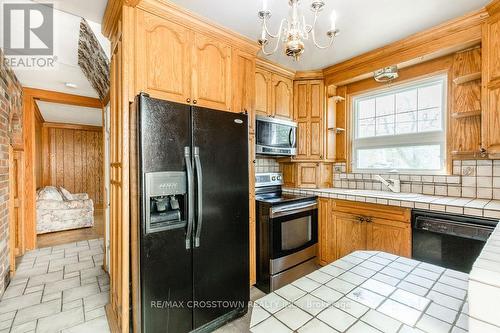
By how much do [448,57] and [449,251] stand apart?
192 centimetres

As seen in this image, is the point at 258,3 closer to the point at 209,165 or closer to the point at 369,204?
the point at 209,165

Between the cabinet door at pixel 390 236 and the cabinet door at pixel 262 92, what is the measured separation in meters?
1.71

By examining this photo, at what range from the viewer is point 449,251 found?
75.5 inches

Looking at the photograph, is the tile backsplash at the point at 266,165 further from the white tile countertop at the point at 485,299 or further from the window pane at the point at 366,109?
the white tile countertop at the point at 485,299

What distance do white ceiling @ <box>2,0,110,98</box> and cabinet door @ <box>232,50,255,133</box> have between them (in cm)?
112

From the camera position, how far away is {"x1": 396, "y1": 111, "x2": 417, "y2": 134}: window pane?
8.98 ft

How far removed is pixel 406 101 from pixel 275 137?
63.3 inches

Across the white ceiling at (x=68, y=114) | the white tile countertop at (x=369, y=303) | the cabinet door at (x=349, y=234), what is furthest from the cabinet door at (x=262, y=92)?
the white ceiling at (x=68, y=114)

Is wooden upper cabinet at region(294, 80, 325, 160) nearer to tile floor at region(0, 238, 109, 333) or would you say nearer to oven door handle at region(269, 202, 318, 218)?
oven door handle at region(269, 202, 318, 218)

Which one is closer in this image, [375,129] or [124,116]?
[124,116]

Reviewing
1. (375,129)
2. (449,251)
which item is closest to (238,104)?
(375,129)

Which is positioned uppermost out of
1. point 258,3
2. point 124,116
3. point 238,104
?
point 258,3

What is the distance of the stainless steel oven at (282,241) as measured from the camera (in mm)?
2344

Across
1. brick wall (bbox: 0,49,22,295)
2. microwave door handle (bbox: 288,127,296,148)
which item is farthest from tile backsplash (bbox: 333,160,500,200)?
brick wall (bbox: 0,49,22,295)
